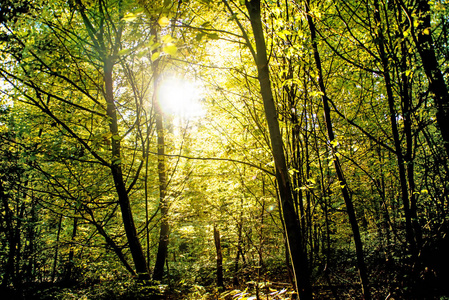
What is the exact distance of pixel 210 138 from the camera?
6.73m

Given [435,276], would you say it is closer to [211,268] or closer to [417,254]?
[417,254]

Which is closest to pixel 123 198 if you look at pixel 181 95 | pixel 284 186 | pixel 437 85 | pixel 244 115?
pixel 181 95

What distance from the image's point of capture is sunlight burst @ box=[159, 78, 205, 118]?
13.8 feet

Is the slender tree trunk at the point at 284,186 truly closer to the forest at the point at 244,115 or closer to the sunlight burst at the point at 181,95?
the forest at the point at 244,115

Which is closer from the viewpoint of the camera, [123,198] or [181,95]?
[123,198]

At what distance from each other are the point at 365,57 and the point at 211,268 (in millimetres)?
9834

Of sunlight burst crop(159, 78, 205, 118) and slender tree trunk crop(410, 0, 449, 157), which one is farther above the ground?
sunlight burst crop(159, 78, 205, 118)

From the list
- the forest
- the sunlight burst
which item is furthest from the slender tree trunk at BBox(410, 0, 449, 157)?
the sunlight burst

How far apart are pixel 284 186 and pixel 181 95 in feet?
10.9

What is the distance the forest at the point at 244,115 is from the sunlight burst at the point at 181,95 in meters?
0.05

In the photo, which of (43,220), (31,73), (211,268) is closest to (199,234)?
(211,268)

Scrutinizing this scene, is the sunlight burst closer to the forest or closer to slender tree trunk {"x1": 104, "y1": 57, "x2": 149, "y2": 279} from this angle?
the forest

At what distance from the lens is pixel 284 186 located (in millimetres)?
1610

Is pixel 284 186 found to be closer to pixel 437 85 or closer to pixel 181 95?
pixel 437 85
